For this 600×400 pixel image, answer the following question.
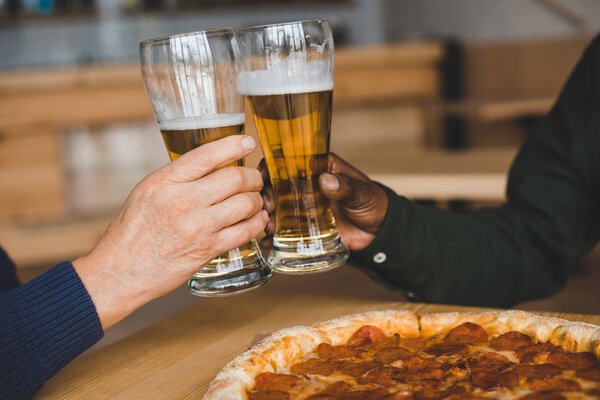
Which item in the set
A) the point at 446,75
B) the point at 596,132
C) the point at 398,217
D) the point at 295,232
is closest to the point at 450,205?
the point at 446,75

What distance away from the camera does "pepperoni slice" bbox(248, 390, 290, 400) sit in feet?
2.87

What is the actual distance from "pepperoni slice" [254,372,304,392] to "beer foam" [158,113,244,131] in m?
0.33

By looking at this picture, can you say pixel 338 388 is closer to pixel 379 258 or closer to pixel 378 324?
pixel 378 324

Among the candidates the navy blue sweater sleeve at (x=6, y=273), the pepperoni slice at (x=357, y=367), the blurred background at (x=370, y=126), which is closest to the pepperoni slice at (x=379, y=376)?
the pepperoni slice at (x=357, y=367)

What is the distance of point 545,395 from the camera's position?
2.67ft

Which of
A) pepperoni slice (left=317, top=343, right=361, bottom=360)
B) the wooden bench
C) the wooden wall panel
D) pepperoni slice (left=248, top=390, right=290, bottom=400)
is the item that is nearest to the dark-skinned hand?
pepperoni slice (left=317, top=343, right=361, bottom=360)

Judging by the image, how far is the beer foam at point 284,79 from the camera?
100 cm

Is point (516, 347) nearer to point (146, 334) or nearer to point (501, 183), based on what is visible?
point (146, 334)

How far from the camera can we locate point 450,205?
335cm

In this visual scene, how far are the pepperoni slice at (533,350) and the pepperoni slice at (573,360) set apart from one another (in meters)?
0.02

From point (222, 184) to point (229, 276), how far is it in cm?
17

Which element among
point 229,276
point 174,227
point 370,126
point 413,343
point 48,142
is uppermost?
point 174,227


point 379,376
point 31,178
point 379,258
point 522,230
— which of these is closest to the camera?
point 379,376

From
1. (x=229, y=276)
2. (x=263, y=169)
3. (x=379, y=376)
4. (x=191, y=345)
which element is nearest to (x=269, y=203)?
(x=263, y=169)
